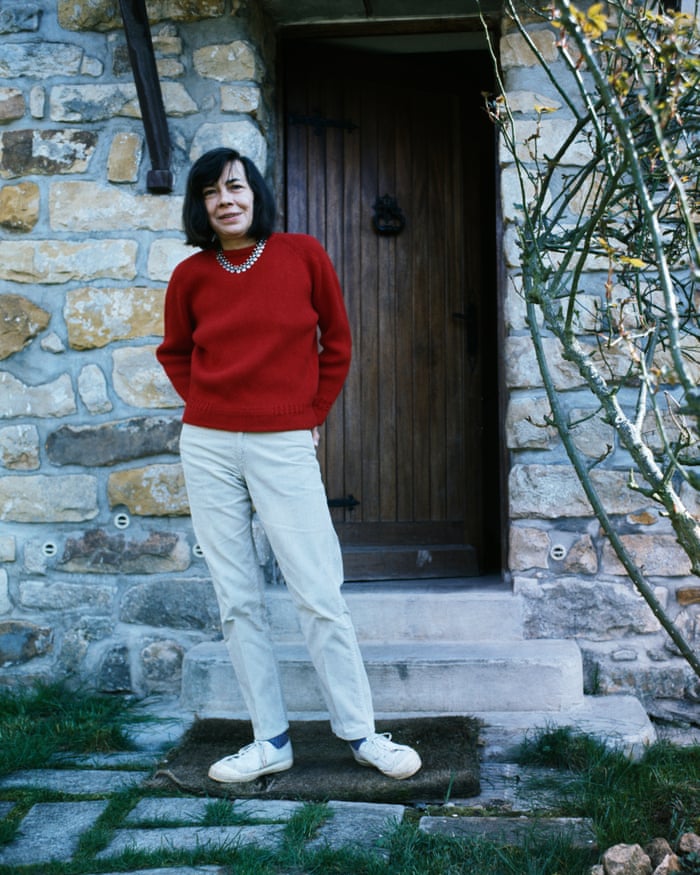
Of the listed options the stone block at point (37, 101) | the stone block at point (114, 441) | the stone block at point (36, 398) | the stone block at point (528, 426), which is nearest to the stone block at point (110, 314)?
the stone block at point (36, 398)

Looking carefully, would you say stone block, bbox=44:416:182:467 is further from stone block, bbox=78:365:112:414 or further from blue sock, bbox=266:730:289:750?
blue sock, bbox=266:730:289:750

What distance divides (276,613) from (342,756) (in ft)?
2.45

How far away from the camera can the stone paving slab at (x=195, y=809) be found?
2.38 metres

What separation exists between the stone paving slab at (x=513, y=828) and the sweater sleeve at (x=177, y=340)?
1333 mm

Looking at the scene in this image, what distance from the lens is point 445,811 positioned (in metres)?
2.39

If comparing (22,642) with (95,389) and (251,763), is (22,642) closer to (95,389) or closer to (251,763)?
(95,389)

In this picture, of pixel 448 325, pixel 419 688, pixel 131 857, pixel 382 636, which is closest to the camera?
pixel 131 857

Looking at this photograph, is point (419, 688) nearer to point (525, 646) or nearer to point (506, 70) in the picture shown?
point (525, 646)

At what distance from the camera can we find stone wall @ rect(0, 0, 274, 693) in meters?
3.44

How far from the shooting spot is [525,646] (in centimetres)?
321

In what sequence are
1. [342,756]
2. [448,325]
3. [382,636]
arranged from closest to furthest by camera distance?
[342,756] → [382,636] → [448,325]

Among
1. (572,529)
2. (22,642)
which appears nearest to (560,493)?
(572,529)

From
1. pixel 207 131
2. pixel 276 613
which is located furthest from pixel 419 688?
pixel 207 131

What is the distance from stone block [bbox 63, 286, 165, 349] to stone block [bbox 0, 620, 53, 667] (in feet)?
3.46
